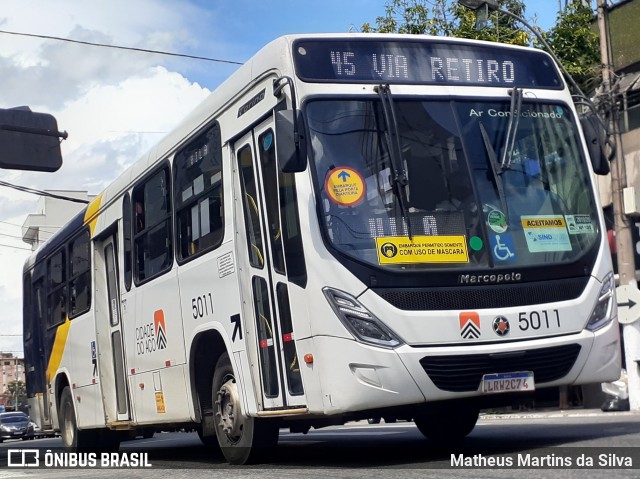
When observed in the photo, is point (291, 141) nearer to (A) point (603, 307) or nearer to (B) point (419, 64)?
(B) point (419, 64)

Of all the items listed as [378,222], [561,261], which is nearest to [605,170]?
[561,261]

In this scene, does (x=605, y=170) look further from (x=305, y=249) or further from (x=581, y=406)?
(x=581, y=406)

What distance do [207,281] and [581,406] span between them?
15.9 meters

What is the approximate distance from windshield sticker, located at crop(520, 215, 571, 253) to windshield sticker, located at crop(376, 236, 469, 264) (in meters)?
0.59

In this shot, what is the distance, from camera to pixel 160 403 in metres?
11.4

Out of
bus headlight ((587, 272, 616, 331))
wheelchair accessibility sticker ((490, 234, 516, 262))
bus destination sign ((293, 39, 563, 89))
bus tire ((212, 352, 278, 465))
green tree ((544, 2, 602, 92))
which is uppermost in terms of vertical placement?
green tree ((544, 2, 602, 92))

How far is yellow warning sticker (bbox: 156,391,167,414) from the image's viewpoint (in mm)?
11312

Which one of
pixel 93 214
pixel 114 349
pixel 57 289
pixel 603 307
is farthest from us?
pixel 57 289

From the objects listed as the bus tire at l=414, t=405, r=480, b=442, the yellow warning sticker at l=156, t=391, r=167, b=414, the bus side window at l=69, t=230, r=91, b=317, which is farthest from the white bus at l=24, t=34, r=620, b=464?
the bus side window at l=69, t=230, r=91, b=317

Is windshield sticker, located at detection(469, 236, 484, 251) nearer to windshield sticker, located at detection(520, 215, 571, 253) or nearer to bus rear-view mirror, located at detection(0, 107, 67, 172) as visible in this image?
windshield sticker, located at detection(520, 215, 571, 253)

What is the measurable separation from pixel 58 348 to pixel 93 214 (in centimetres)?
286

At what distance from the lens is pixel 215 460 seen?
11.5 meters

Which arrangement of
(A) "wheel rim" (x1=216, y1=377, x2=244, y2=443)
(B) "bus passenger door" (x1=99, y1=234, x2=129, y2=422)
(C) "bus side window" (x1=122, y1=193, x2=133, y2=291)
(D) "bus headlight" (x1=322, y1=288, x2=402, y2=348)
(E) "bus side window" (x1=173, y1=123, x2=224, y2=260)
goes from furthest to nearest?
(B) "bus passenger door" (x1=99, y1=234, x2=129, y2=422)
(C) "bus side window" (x1=122, y1=193, x2=133, y2=291)
(E) "bus side window" (x1=173, y1=123, x2=224, y2=260)
(A) "wheel rim" (x1=216, y1=377, x2=244, y2=443)
(D) "bus headlight" (x1=322, y1=288, x2=402, y2=348)

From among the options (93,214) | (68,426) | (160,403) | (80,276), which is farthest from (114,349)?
(68,426)
